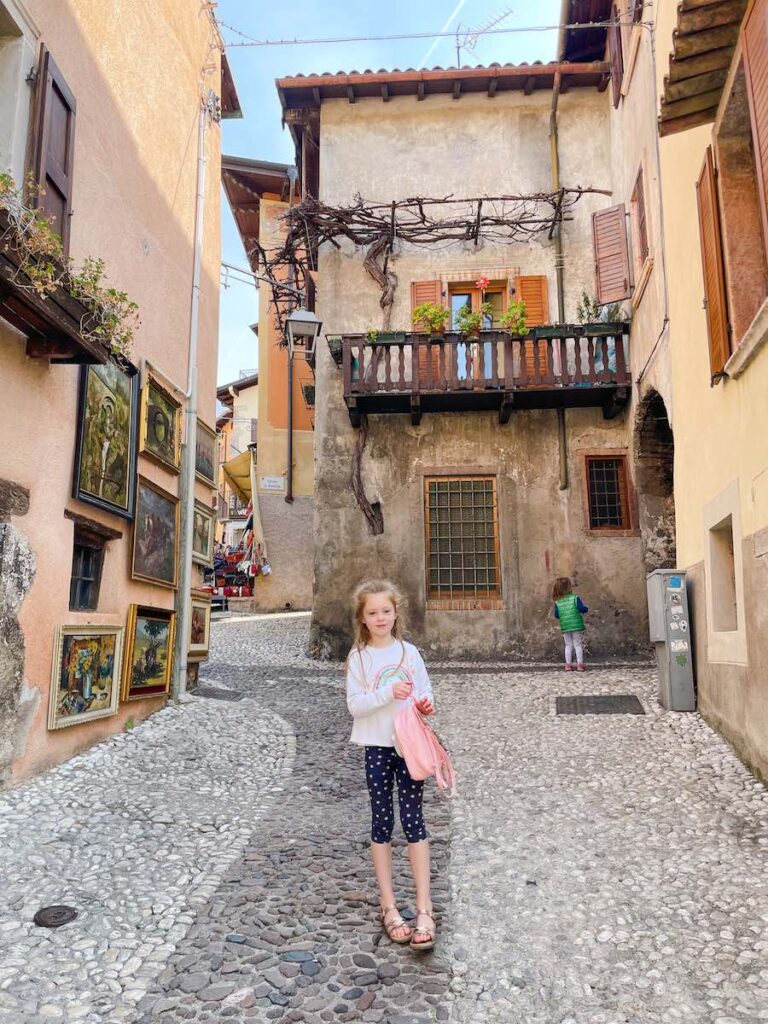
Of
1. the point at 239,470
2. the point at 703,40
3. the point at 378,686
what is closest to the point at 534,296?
the point at 703,40

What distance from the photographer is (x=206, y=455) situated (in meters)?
10.3

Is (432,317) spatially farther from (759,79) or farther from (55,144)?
(759,79)

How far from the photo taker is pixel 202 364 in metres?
10.5

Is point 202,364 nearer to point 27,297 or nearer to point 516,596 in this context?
point 27,297

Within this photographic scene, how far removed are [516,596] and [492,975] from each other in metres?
10.2

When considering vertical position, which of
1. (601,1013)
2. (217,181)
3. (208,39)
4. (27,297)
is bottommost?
(601,1013)

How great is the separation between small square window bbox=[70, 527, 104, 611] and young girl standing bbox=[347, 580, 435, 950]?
3.97 metres

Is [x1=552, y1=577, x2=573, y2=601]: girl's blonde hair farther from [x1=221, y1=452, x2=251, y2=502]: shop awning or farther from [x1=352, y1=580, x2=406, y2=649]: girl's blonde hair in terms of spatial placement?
[x1=221, y1=452, x2=251, y2=502]: shop awning

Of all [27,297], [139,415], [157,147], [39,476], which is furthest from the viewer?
[157,147]

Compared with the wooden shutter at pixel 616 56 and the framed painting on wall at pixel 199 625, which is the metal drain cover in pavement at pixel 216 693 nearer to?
the framed painting on wall at pixel 199 625

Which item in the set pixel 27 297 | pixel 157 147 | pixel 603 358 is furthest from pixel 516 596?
pixel 27 297

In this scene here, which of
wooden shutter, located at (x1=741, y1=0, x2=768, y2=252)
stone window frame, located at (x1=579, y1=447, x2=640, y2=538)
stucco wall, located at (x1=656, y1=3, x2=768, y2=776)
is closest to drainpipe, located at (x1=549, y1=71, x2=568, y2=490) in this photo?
stone window frame, located at (x1=579, y1=447, x2=640, y2=538)

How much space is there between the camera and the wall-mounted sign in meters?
21.3

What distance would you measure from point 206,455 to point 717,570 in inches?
257
